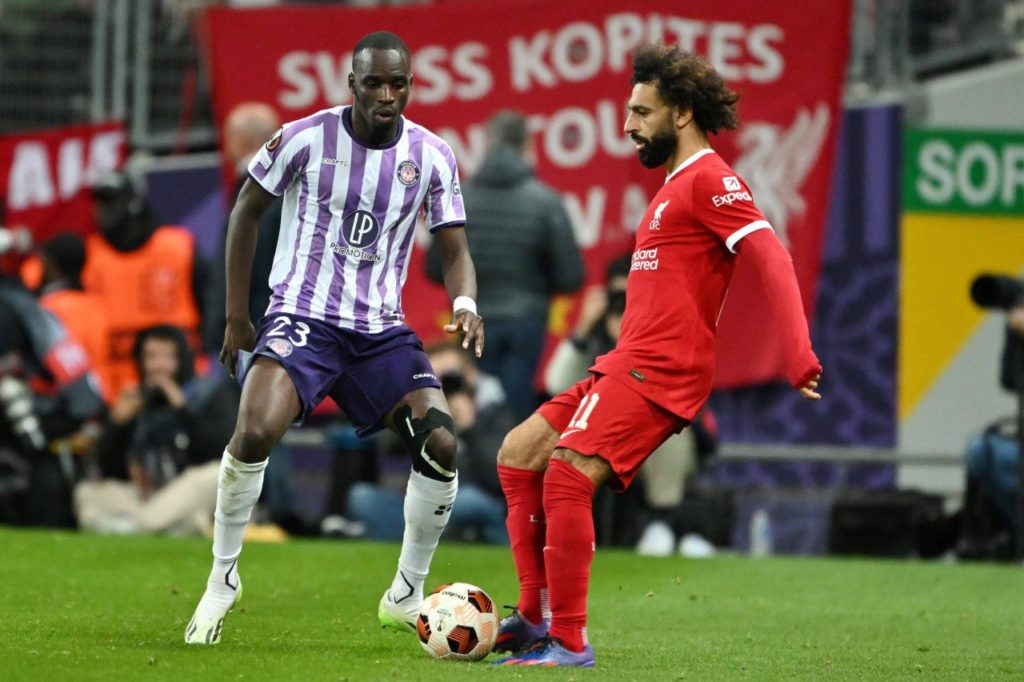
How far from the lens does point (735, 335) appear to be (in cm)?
1452

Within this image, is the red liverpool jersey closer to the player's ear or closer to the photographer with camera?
the player's ear

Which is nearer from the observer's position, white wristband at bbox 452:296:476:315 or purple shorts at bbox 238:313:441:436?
purple shorts at bbox 238:313:441:436

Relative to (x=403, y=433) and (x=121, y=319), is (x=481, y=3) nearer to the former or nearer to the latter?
(x=121, y=319)

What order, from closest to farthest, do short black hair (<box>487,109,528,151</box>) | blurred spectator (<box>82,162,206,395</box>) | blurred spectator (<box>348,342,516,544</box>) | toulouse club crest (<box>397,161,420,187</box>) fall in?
toulouse club crest (<box>397,161,420,187</box>) → blurred spectator (<box>348,342,516,544</box>) → short black hair (<box>487,109,528,151</box>) → blurred spectator (<box>82,162,206,395</box>)

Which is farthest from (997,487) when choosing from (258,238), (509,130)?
(258,238)

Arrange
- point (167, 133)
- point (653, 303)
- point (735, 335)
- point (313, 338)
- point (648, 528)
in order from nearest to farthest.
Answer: point (653, 303) → point (313, 338) → point (648, 528) → point (735, 335) → point (167, 133)

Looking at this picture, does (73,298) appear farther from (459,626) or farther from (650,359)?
(650,359)

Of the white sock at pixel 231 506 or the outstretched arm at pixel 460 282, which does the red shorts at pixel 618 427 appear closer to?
the outstretched arm at pixel 460 282

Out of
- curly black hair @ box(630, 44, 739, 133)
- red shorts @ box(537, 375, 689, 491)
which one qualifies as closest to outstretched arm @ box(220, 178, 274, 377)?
red shorts @ box(537, 375, 689, 491)

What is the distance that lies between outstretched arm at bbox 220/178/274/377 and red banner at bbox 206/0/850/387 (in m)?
7.39

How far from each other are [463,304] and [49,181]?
958cm

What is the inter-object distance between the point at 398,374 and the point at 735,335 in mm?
7655

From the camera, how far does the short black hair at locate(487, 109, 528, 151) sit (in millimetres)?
12844

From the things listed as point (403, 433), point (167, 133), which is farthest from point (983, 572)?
point (167, 133)
